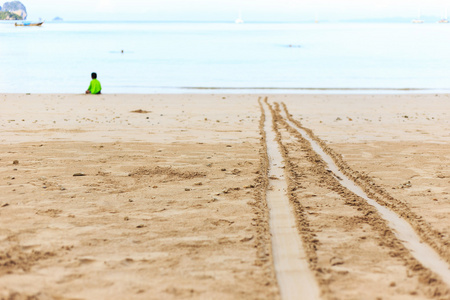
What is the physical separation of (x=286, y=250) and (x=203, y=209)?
118 centimetres

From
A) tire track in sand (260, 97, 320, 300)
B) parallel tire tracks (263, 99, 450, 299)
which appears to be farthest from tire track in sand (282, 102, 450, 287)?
tire track in sand (260, 97, 320, 300)

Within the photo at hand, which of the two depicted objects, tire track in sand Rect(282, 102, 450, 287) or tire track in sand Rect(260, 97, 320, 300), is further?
tire track in sand Rect(282, 102, 450, 287)

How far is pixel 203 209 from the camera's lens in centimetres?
444

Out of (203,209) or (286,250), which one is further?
(203,209)

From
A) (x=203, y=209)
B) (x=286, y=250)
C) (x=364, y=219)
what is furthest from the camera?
(x=203, y=209)

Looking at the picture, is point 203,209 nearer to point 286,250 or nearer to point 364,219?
point 286,250

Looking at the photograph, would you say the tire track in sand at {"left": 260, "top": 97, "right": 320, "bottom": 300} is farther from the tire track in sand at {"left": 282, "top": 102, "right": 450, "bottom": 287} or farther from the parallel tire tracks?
the tire track in sand at {"left": 282, "top": 102, "right": 450, "bottom": 287}

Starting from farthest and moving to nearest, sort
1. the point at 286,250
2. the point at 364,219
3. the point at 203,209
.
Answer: the point at 203,209, the point at 364,219, the point at 286,250

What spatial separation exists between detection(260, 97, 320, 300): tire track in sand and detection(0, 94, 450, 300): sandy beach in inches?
2.2

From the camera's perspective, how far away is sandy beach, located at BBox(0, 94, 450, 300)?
9.87 ft

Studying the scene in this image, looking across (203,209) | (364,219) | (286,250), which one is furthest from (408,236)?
(203,209)

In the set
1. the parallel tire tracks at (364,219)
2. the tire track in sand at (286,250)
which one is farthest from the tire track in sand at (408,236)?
the tire track in sand at (286,250)

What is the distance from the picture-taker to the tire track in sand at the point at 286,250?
2.91 metres

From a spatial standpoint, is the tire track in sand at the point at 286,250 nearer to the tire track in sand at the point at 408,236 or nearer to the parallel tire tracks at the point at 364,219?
the parallel tire tracks at the point at 364,219
